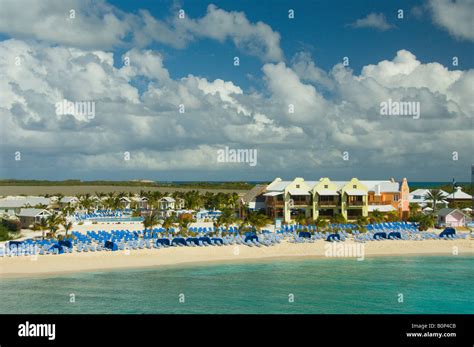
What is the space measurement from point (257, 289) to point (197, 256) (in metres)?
9.46

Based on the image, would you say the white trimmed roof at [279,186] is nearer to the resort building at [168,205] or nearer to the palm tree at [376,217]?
the palm tree at [376,217]

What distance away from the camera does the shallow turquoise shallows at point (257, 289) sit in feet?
75.9

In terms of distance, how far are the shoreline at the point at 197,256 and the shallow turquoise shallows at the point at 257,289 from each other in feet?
4.86

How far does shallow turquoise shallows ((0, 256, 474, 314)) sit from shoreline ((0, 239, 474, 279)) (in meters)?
1.48

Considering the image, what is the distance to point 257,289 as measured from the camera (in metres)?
26.6

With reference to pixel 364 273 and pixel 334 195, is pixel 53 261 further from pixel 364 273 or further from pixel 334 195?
pixel 334 195

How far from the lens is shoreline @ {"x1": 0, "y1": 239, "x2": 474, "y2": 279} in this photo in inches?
1199

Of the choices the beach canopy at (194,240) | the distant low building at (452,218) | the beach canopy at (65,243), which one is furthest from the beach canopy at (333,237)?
the beach canopy at (65,243)

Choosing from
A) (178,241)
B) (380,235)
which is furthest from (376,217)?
(178,241)
